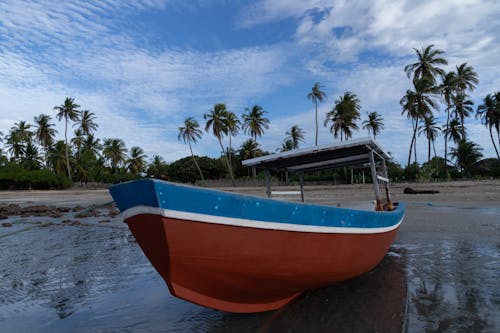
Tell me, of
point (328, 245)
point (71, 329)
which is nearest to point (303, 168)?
point (328, 245)

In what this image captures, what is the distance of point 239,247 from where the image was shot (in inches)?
116

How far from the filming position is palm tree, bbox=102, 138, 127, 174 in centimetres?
6238

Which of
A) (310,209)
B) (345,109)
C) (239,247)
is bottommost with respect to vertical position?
(239,247)

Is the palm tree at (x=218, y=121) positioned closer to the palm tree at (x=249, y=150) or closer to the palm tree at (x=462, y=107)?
the palm tree at (x=249, y=150)

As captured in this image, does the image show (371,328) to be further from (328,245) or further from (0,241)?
(0,241)

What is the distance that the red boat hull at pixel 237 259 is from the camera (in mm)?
2791

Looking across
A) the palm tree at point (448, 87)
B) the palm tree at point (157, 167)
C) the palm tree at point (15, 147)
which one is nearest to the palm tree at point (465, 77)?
the palm tree at point (448, 87)

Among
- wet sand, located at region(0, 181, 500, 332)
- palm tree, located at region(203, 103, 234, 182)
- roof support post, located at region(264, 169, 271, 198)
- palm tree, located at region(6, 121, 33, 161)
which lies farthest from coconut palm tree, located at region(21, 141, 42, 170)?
roof support post, located at region(264, 169, 271, 198)

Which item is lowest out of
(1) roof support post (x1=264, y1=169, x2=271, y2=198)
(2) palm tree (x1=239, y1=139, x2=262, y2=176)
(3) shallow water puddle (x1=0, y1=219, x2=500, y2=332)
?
(3) shallow water puddle (x1=0, y1=219, x2=500, y2=332)

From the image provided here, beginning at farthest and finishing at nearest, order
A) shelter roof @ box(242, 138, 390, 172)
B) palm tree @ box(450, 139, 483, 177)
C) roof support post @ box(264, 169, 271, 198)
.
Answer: palm tree @ box(450, 139, 483, 177) → roof support post @ box(264, 169, 271, 198) → shelter roof @ box(242, 138, 390, 172)

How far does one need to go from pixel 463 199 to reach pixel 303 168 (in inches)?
535

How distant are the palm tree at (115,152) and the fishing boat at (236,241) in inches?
2543

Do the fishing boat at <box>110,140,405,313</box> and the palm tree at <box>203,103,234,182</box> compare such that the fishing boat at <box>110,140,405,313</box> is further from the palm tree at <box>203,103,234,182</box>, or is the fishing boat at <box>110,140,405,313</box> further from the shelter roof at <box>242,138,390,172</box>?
the palm tree at <box>203,103,234,182</box>

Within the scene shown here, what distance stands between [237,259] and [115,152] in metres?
65.4
